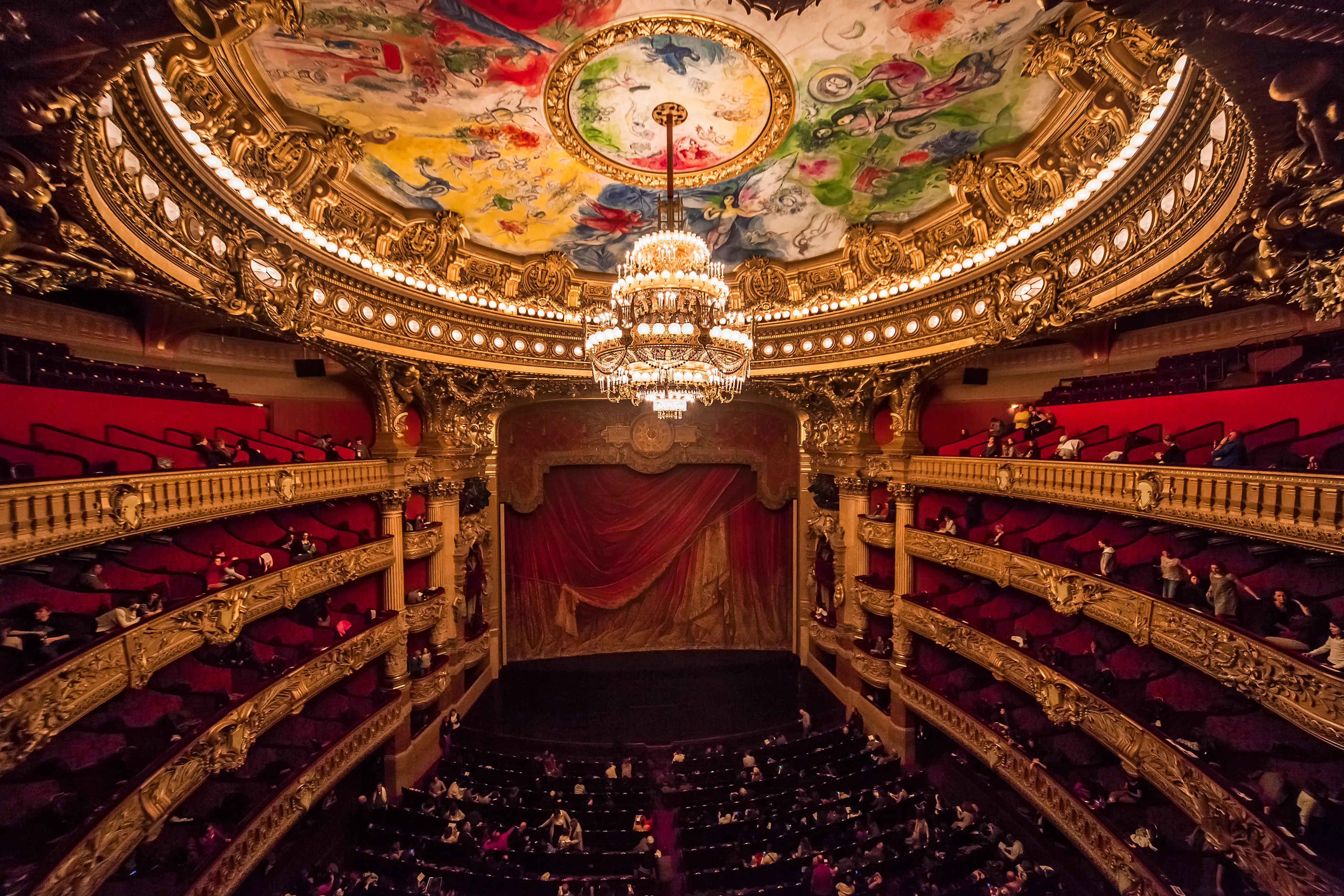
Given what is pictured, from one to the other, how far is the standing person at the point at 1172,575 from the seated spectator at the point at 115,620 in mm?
11853

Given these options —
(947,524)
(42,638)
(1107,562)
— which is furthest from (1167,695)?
(42,638)

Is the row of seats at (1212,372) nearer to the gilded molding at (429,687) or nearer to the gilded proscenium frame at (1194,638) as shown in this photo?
the gilded proscenium frame at (1194,638)

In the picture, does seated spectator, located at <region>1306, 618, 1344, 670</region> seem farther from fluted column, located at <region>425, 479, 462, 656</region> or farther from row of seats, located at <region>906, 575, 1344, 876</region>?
fluted column, located at <region>425, 479, 462, 656</region>

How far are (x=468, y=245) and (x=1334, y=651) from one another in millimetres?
13363

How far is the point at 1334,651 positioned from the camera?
4.87 metres

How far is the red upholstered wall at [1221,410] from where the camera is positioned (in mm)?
6762

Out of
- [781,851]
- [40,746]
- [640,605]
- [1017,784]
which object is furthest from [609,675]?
[40,746]

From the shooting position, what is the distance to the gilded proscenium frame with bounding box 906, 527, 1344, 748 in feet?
15.9

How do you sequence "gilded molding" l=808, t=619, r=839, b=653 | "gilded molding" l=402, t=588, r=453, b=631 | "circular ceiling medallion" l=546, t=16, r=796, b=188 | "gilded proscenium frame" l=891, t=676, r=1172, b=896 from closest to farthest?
"circular ceiling medallion" l=546, t=16, r=796, b=188, "gilded proscenium frame" l=891, t=676, r=1172, b=896, "gilded molding" l=402, t=588, r=453, b=631, "gilded molding" l=808, t=619, r=839, b=653

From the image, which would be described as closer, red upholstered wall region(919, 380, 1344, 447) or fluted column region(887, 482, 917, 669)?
red upholstered wall region(919, 380, 1344, 447)

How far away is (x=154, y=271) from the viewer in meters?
5.89

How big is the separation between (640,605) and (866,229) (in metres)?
11.3

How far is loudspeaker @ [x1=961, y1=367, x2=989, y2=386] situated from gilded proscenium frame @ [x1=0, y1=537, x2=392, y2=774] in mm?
13343

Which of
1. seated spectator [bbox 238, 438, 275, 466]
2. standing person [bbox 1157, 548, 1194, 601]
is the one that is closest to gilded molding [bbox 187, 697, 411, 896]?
seated spectator [bbox 238, 438, 275, 466]
